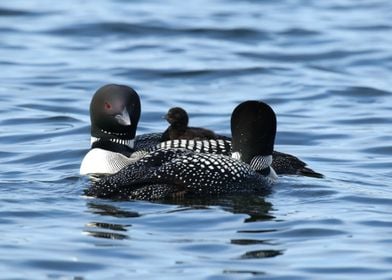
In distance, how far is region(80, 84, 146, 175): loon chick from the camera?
35.3ft

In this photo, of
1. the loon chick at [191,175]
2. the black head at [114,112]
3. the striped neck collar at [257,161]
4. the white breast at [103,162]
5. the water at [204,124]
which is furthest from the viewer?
the black head at [114,112]

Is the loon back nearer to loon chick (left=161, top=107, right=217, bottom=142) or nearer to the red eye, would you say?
the red eye

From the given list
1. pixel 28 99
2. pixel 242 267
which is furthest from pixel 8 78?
pixel 242 267

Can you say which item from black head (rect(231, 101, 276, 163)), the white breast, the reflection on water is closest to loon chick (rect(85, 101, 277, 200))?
black head (rect(231, 101, 276, 163))

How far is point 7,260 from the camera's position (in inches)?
307

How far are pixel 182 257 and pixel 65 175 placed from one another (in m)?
3.19

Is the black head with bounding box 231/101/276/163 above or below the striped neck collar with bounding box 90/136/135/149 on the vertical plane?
above

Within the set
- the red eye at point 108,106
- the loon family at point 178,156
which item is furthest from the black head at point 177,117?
the red eye at point 108,106

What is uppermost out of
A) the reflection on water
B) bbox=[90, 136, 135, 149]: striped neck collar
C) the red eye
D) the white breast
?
the red eye

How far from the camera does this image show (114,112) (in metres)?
10.8

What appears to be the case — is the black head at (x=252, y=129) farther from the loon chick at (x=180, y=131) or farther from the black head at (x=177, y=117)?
the black head at (x=177, y=117)

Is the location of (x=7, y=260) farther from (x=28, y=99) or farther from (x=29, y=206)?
(x=28, y=99)

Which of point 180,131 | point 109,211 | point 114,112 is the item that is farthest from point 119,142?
point 109,211

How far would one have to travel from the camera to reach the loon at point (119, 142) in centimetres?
1073
